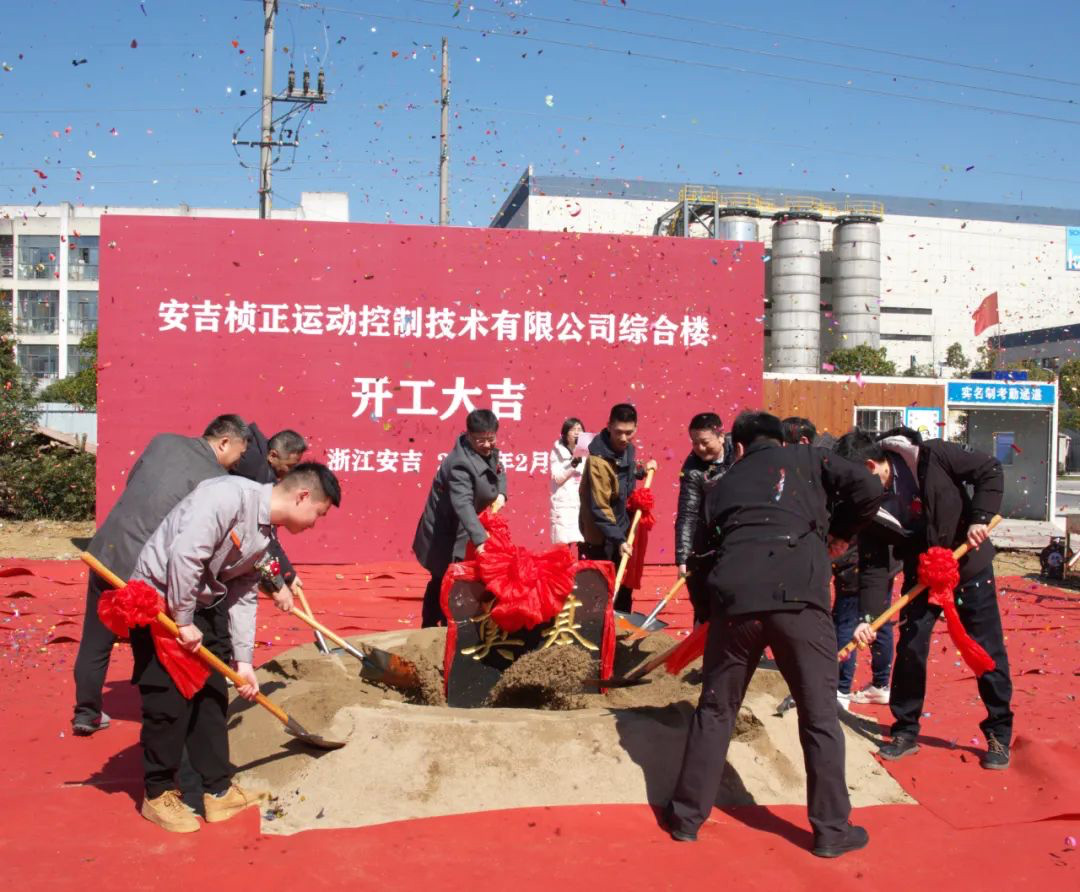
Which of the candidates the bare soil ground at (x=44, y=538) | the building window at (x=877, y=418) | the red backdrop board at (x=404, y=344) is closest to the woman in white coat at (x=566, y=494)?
the red backdrop board at (x=404, y=344)

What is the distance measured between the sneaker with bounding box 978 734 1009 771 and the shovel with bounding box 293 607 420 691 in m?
2.58

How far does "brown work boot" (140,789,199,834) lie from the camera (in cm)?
346

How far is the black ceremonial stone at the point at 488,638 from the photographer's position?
15.7 feet

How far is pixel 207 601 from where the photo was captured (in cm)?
358

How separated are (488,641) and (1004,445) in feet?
45.9

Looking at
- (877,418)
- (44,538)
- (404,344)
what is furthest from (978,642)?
(877,418)

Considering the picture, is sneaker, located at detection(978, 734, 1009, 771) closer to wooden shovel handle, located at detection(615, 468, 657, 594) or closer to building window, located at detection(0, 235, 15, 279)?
wooden shovel handle, located at detection(615, 468, 657, 594)

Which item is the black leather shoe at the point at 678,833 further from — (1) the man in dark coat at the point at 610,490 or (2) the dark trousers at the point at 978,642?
(1) the man in dark coat at the point at 610,490

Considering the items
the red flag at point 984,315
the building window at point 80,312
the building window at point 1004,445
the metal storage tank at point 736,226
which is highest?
the metal storage tank at point 736,226

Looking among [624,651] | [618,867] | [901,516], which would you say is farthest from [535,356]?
[618,867]

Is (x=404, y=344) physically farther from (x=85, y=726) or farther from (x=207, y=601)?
(x=207, y=601)

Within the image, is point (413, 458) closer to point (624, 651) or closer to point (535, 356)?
point (535, 356)

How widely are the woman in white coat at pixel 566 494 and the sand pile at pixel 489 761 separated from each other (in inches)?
87.7

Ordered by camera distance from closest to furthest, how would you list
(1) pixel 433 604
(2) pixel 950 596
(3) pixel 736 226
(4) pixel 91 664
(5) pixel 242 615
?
(5) pixel 242 615 < (2) pixel 950 596 < (4) pixel 91 664 < (1) pixel 433 604 < (3) pixel 736 226
